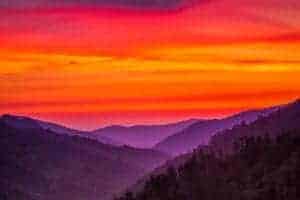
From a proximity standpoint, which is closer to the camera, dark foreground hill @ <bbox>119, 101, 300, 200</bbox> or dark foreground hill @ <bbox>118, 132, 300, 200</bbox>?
dark foreground hill @ <bbox>118, 132, 300, 200</bbox>

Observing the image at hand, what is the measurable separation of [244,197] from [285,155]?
62.5 ft

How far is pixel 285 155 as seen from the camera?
138m

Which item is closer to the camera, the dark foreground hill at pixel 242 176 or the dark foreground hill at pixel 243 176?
the dark foreground hill at pixel 243 176

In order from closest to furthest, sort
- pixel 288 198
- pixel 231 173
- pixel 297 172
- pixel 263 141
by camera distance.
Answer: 1. pixel 288 198
2. pixel 297 172
3. pixel 231 173
4. pixel 263 141

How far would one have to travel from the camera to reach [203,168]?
6457 inches

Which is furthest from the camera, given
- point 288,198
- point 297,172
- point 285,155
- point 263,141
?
point 263,141

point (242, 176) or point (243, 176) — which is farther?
point (242, 176)

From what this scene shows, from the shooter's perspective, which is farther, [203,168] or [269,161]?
[203,168]

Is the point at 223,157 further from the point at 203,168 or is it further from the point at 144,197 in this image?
the point at 144,197

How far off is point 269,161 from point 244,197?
19.4 meters

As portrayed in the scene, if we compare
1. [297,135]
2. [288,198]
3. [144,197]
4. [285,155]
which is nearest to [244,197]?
[288,198]

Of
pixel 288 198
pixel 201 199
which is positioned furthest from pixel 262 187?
pixel 201 199

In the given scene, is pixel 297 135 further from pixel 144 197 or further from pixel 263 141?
pixel 144 197

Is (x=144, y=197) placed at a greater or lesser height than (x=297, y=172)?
lesser
